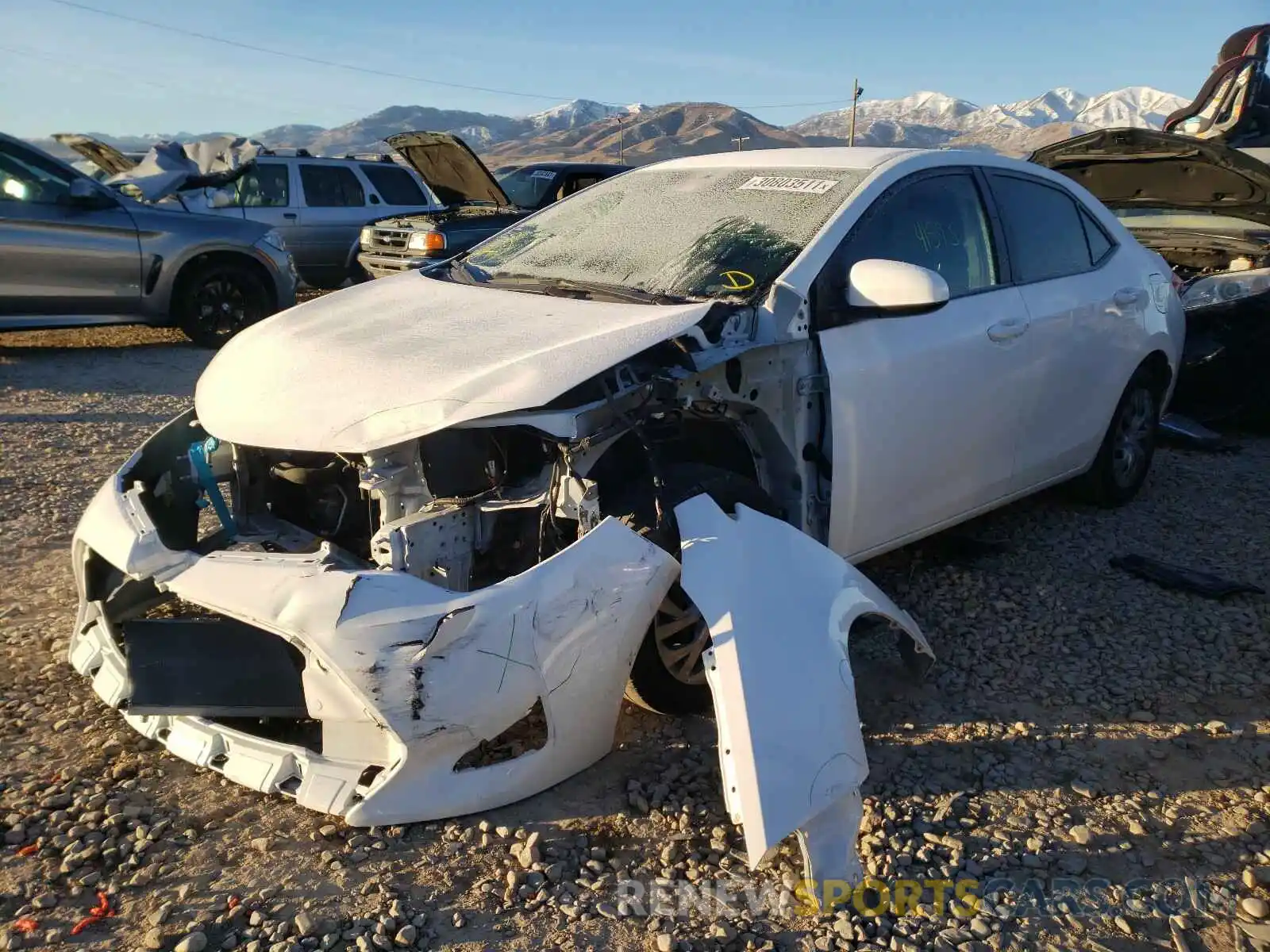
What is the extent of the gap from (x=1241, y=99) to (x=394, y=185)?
9027mm

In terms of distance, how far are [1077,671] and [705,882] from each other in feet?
Answer: 5.73

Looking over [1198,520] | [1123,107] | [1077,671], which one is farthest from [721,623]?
[1123,107]

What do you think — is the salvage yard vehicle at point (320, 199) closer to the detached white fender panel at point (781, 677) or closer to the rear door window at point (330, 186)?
the rear door window at point (330, 186)

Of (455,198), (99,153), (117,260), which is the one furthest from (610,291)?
(99,153)

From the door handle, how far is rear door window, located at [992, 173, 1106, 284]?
0.22m

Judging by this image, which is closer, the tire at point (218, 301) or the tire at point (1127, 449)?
the tire at point (1127, 449)

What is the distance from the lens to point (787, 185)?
360cm

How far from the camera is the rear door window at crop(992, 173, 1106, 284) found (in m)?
3.99

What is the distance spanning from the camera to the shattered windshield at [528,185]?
1150 cm

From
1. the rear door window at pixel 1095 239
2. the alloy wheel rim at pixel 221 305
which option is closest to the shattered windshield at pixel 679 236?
the rear door window at pixel 1095 239

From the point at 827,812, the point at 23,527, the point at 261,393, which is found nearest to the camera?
the point at 827,812

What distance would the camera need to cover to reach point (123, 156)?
12711 millimetres

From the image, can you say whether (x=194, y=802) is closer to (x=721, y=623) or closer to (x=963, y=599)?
(x=721, y=623)

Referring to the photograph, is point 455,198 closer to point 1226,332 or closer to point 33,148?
point 33,148
